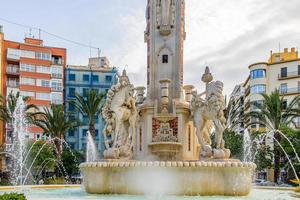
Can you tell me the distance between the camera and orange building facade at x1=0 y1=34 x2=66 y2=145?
277 feet

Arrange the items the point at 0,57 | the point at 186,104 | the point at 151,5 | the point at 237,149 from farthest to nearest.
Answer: the point at 0,57 → the point at 237,149 → the point at 151,5 → the point at 186,104

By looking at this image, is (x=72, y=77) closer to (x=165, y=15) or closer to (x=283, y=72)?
(x=283, y=72)

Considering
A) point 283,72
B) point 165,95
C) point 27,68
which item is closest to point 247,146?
point 283,72

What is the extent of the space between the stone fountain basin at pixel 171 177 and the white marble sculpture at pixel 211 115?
1.60 metres

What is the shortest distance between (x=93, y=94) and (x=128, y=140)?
1519 inches

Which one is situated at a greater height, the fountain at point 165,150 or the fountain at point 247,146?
the fountain at point 165,150

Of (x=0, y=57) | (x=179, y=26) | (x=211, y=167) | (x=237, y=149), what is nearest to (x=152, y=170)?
(x=211, y=167)

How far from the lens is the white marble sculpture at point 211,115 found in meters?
17.6

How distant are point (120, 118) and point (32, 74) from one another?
7062cm

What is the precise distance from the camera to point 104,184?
16656mm

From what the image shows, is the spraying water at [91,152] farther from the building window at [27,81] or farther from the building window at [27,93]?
the building window at [27,81]

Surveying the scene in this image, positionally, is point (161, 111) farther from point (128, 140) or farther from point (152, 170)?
point (152, 170)

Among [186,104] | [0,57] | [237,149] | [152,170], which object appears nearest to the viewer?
[152,170]

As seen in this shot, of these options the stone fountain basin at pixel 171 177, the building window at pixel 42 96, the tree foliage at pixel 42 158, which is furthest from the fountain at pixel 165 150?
the building window at pixel 42 96
